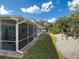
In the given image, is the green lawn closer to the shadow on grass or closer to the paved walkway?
the shadow on grass

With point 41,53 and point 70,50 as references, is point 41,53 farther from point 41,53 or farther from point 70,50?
point 70,50

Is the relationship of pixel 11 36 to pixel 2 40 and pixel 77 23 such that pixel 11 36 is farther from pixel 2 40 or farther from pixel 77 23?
Answer: pixel 77 23

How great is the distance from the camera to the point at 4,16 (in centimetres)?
1114

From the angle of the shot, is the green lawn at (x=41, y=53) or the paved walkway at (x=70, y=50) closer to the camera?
the green lawn at (x=41, y=53)

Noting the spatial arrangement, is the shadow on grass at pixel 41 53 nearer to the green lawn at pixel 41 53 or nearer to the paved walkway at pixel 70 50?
the green lawn at pixel 41 53

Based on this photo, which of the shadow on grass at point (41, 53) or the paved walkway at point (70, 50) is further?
the paved walkway at point (70, 50)

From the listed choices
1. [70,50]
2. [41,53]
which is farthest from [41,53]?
[70,50]

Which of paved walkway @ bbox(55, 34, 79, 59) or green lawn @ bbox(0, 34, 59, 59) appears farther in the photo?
paved walkway @ bbox(55, 34, 79, 59)

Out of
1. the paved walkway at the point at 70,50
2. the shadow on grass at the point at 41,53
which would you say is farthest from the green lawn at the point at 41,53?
the paved walkway at the point at 70,50

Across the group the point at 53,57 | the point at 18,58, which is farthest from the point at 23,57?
the point at 53,57

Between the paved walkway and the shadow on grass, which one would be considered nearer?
the shadow on grass

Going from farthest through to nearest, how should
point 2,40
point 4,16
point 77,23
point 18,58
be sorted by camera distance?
1. point 2,40
2. point 4,16
3. point 18,58
4. point 77,23

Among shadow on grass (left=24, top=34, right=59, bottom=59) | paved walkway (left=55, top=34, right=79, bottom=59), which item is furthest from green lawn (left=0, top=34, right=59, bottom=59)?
paved walkway (left=55, top=34, right=79, bottom=59)

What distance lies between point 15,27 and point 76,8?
5947 millimetres
